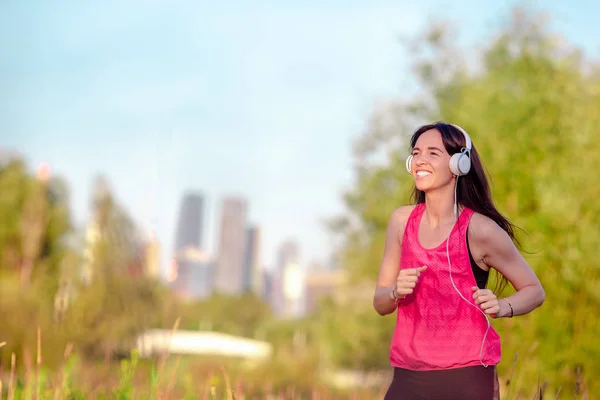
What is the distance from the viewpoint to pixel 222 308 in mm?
103438

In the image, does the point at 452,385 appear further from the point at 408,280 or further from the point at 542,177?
the point at 542,177

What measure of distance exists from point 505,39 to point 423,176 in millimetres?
13818

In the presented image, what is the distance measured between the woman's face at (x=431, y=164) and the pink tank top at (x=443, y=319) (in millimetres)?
170

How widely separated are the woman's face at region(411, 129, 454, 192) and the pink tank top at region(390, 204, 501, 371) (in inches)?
6.7

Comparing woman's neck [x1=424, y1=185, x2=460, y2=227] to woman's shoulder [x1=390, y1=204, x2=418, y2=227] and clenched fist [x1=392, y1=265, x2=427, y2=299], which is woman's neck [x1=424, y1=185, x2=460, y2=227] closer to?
woman's shoulder [x1=390, y1=204, x2=418, y2=227]

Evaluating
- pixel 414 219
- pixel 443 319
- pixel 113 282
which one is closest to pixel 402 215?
pixel 414 219

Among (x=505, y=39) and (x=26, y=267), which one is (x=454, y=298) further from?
(x=26, y=267)

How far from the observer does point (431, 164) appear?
119 inches

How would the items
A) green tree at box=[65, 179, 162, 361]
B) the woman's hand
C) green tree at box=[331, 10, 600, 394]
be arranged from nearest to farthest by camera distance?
the woman's hand, green tree at box=[331, 10, 600, 394], green tree at box=[65, 179, 162, 361]

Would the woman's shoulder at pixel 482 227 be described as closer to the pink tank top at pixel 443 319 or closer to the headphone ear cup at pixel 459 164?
the pink tank top at pixel 443 319

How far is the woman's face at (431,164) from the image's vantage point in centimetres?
302

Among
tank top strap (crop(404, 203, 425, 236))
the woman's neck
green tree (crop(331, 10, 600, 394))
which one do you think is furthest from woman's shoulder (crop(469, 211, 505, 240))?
green tree (crop(331, 10, 600, 394))

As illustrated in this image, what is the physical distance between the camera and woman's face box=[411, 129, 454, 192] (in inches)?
119

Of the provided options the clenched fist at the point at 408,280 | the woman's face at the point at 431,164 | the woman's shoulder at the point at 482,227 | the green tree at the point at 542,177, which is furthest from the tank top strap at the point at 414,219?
the green tree at the point at 542,177
